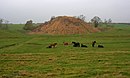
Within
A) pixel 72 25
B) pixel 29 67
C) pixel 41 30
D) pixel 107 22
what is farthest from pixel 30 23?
pixel 29 67

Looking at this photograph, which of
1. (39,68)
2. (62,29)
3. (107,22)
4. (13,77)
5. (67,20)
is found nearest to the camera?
(13,77)

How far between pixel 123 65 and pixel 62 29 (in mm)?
56403

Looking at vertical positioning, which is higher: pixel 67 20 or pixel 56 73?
pixel 67 20

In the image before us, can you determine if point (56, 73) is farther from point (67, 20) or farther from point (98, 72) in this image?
point (67, 20)

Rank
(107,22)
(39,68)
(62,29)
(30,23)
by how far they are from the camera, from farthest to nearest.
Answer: (107,22) → (30,23) → (62,29) → (39,68)

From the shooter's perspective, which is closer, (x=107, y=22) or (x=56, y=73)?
(x=56, y=73)

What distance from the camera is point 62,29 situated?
72.8 metres

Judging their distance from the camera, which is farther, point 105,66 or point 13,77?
point 105,66

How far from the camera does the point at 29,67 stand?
16844 millimetres

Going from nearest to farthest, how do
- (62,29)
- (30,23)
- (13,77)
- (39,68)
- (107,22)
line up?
(13,77)
(39,68)
(62,29)
(30,23)
(107,22)

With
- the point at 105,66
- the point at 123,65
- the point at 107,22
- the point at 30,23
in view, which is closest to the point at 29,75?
the point at 105,66

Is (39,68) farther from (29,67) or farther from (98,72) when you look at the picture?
(98,72)

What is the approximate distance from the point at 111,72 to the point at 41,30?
210ft

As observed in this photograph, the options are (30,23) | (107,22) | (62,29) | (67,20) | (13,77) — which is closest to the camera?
(13,77)
